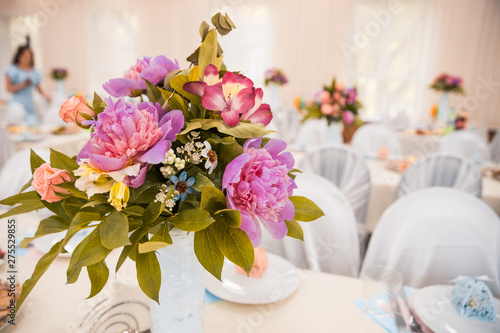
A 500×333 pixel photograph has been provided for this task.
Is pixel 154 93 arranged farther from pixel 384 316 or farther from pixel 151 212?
pixel 384 316

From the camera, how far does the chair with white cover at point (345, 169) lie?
2020 millimetres

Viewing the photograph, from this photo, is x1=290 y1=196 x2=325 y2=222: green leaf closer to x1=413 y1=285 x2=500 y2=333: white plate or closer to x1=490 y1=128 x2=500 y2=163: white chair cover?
x1=413 y1=285 x2=500 y2=333: white plate

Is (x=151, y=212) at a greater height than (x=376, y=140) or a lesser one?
greater

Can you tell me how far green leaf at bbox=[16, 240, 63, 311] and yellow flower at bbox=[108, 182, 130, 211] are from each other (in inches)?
3.9

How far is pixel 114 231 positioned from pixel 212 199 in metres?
0.14

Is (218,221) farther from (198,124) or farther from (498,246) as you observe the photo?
(498,246)

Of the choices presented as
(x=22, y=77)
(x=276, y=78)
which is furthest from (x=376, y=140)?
(x=22, y=77)

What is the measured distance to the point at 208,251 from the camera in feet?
1.65

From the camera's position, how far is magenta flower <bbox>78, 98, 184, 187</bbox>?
0.45 m

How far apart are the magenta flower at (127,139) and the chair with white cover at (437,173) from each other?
5.73 ft

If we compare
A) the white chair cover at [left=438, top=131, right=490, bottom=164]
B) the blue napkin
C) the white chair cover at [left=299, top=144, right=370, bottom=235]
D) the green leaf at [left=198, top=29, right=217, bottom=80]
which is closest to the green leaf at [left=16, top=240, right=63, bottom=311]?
the green leaf at [left=198, top=29, right=217, bottom=80]

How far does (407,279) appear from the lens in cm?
113

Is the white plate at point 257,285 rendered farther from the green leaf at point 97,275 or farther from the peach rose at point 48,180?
the peach rose at point 48,180

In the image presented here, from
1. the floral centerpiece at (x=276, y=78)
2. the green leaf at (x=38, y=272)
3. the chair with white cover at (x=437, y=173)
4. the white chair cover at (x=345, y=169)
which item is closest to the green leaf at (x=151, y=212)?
the green leaf at (x=38, y=272)
